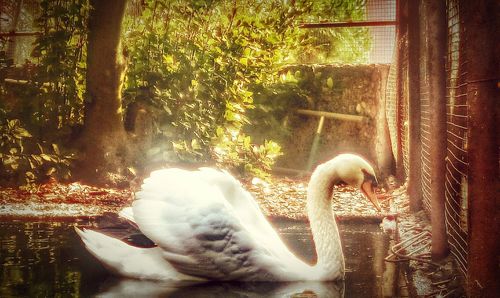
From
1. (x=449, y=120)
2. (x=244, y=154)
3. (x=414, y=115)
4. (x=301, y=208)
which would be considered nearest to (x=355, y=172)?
(x=449, y=120)

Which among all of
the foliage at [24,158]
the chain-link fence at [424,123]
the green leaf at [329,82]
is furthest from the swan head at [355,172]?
the green leaf at [329,82]

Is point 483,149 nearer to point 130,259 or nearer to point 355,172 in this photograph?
point 355,172

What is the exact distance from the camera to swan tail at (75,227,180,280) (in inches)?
96.0

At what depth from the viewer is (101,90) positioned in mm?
4906

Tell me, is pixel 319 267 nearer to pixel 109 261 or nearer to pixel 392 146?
pixel 109 261

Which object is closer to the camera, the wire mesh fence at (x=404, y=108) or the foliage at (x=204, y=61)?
the wire mesh fence at (x=404, y=108)

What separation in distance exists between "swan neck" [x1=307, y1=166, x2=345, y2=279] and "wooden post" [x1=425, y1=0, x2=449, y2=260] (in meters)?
0.46

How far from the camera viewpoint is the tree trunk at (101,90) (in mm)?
4887

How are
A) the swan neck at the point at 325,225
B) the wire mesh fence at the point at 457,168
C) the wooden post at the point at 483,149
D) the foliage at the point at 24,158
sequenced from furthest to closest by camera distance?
the foliage at the point at 24,158
the wire mesh fence at the point at 457,168
the swan neck at the point at 325,225
the wooden post at the point at 483,149

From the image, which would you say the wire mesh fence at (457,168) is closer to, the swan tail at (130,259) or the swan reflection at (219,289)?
the swan reflection at (219,289)

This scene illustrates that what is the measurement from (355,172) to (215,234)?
0.68 metres

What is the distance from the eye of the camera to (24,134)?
454 cm

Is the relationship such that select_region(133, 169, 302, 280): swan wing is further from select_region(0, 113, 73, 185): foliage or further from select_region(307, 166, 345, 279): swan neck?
select_region(0, 113, 73, 185): foliage

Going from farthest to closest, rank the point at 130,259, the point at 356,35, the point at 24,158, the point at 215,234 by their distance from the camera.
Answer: the point at 356,35 → the point at 24,158 → the point at 130,259 → the point at 215,234
